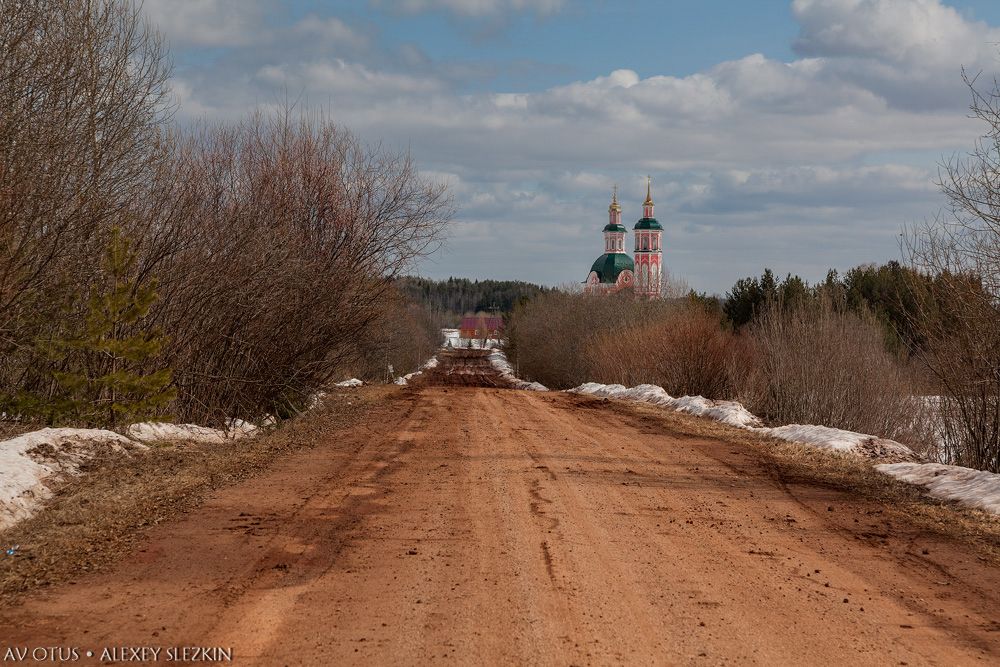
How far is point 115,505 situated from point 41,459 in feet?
6.43

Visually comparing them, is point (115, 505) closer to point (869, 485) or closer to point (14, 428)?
point (14, 428)

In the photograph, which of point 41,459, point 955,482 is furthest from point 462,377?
point 41,459

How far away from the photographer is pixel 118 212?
568 inches

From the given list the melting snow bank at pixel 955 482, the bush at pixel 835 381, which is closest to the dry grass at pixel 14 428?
the melting snow bank at pixel 955 482

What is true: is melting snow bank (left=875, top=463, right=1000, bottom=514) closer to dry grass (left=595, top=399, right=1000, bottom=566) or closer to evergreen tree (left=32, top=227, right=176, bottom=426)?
dry grass (left=595, top=399, right=1000, bottom=566)

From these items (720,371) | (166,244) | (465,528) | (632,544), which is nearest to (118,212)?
(166,244)

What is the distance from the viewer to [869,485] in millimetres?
11906

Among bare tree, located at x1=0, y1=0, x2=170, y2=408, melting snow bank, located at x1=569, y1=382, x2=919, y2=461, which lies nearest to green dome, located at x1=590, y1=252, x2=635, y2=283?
melting snow bank, located at x1=569, y1=382, x2=919, y2=461

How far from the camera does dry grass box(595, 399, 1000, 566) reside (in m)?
9.14

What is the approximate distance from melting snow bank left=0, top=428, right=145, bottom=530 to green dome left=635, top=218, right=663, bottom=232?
148033 millimetres

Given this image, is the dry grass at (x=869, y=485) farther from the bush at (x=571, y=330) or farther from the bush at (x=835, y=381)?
the bush at (x=571, y=330)

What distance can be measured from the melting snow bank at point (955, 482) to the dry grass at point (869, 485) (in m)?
0.17

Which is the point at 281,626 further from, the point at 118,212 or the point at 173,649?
the point at 118,212

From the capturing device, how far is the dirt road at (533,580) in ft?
18.3
